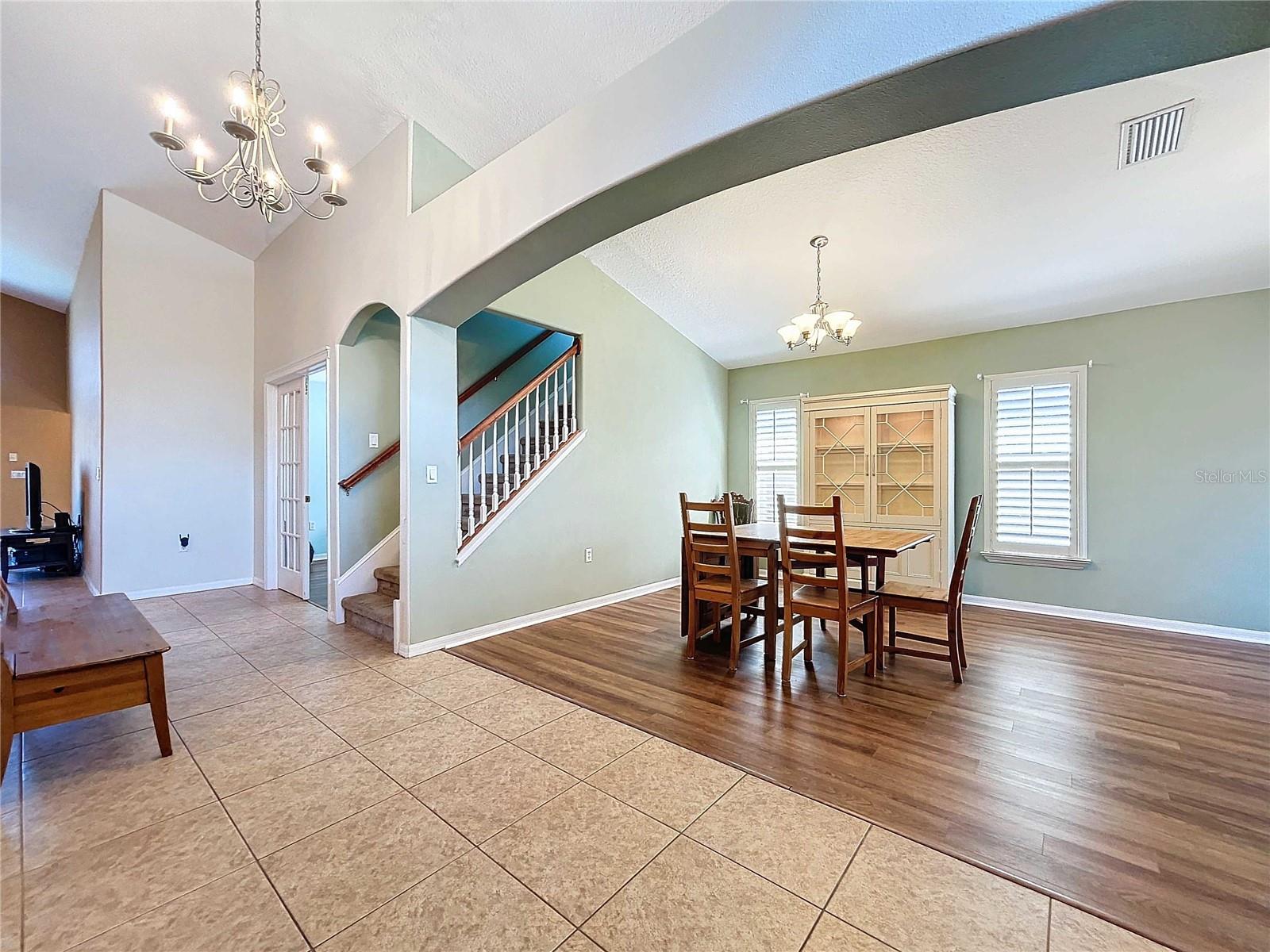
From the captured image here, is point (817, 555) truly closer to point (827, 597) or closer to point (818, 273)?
point (827, 597)

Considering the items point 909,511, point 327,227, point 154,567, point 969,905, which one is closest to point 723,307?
point 909,511

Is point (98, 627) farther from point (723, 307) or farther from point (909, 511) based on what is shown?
point (909, 511)

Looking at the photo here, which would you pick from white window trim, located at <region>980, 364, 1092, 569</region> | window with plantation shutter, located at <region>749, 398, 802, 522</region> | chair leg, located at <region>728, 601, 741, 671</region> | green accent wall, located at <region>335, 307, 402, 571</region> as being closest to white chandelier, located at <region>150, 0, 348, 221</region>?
green accent wall, located at <region>335, 307, 402, 571</region>

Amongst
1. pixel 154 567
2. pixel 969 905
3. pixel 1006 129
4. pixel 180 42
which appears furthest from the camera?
pixel 154 567

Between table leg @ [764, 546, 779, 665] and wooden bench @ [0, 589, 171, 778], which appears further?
table leg @ [764, 546, 779, 665]

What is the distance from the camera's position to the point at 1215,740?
243 centimetres

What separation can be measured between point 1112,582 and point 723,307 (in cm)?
411

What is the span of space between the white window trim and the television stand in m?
9.90

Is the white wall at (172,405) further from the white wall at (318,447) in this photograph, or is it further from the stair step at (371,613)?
the stair step at (371,613)

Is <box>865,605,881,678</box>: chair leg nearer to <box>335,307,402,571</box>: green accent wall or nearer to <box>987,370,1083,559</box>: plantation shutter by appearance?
<box>987,370,1083,559</box>: plantation shutter

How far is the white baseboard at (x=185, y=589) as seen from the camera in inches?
203

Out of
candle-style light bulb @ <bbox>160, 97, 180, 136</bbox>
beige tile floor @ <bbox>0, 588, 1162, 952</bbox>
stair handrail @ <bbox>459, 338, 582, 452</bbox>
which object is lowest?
beige tile floor @ <bbox>0, 588, 1162, 952</bbox>

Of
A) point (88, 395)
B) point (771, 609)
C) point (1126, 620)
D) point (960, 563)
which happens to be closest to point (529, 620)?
point (771, 609)

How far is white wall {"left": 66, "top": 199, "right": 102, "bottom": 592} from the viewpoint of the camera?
514 centimetres
